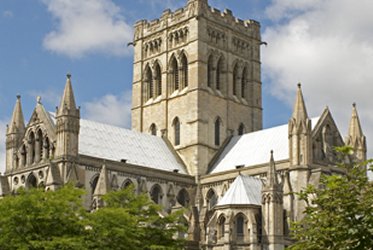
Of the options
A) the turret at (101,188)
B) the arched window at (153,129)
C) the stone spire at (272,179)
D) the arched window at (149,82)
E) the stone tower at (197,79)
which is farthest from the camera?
the arched window at (149,82)

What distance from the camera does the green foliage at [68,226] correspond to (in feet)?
143

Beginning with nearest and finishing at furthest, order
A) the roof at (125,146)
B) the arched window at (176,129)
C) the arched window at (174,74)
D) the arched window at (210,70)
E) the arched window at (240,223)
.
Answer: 1. the arched window at (240,223)
2. the roof at (125,146)
3. the arched window at (176,129)
4. the arched window at (210,70)
5. the arched window at (174,74)

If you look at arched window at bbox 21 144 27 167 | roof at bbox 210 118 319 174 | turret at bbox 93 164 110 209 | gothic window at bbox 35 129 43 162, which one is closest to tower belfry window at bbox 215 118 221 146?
Result: roof at bbox 210 118 319 174

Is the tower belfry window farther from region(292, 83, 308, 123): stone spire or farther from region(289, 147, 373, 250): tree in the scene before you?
region(289, 147, 373, 250): tree

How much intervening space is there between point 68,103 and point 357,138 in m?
28.4

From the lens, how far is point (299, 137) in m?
73.1

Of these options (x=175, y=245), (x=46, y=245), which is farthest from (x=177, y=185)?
(x=46, y=245)

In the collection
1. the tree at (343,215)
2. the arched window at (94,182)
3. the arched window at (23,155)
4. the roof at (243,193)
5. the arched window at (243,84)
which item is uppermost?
the arched window at (243,84)

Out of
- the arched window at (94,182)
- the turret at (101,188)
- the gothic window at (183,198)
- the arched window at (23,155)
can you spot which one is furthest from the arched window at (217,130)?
the arched window at (23,155)

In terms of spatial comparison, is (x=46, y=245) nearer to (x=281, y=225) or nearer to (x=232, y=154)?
(x=281, y=225)

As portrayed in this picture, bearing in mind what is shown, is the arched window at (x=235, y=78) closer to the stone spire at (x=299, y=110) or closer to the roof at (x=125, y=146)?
the roof at (x=125, y=146)

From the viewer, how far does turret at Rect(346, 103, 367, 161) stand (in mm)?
78875

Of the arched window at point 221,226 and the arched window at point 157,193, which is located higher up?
the arched window at point 157,193

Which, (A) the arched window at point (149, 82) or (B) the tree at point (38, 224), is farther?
(A) the arched window at point (149, 82)
